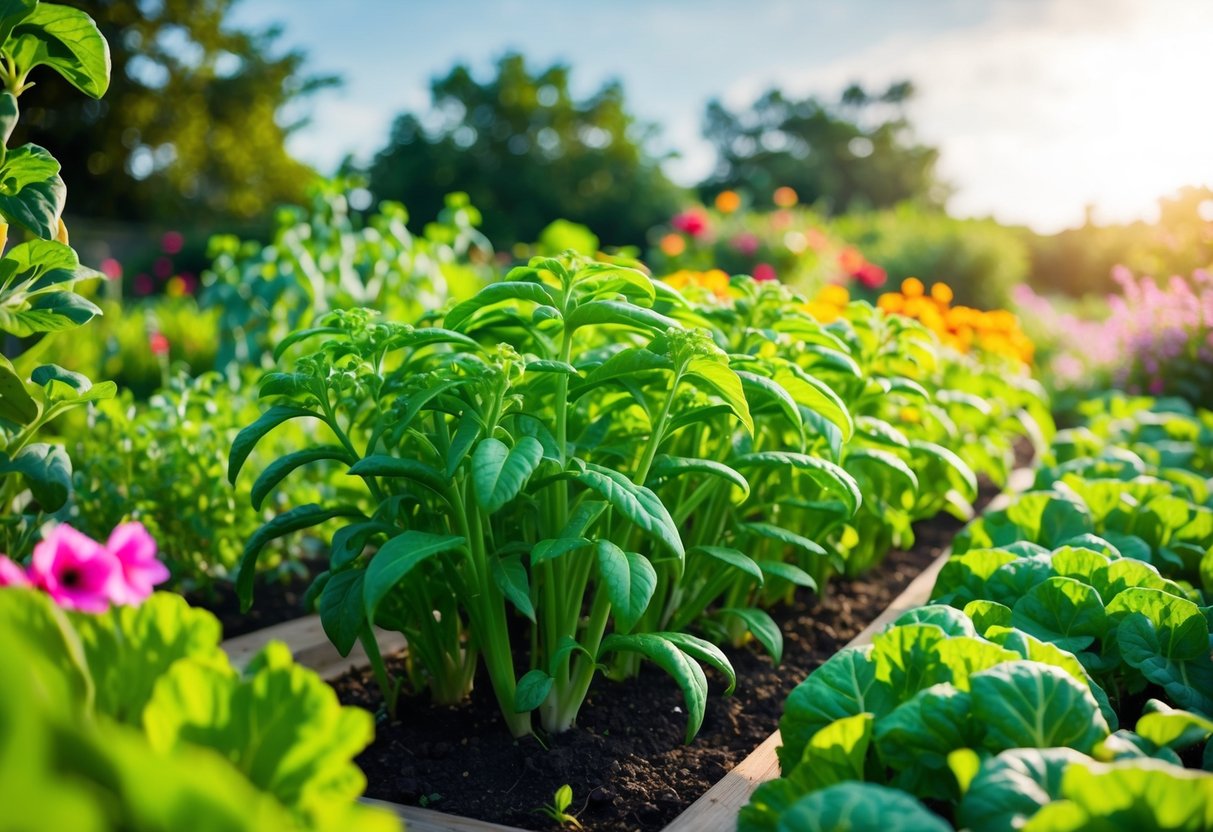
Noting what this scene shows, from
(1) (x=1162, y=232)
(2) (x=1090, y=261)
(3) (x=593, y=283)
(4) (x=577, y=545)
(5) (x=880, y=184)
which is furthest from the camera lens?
(5) (x=880, y=184)

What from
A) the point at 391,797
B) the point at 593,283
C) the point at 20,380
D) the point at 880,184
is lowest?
the point at 391,797

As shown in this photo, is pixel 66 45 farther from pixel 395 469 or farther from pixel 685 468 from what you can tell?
pixel 685 468

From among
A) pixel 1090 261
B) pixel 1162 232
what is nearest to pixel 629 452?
pixel 1162 232

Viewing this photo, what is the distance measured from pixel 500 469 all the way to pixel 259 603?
184 cm

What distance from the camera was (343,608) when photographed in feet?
5.50

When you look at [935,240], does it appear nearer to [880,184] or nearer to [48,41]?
[48,41]

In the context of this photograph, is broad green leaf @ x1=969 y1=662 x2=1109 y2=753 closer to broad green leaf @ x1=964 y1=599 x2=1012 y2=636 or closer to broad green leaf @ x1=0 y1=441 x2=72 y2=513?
broad green leaf @ x1=964 y1=599 x2=1012 y2=636

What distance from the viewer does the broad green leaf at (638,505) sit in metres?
1.50

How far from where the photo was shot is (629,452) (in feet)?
6.91

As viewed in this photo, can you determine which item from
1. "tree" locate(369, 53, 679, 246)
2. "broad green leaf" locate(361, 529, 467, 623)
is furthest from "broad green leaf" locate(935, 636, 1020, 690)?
"tree" locate(369, 53, 679, 246)

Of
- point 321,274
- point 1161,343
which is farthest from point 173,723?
point 1161,343

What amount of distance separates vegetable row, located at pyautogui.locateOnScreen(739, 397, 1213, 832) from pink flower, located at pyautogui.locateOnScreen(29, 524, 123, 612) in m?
0.80

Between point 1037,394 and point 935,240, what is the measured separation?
886 centimetres

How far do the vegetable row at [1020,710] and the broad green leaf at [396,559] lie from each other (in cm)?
60
